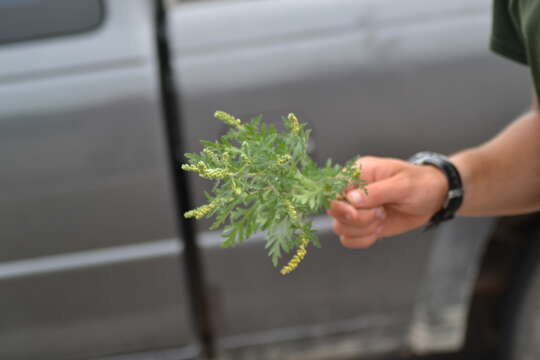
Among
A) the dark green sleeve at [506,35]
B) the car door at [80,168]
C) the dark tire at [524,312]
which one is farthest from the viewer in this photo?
the dark tire at [524,312]

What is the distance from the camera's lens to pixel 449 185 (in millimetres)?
1325

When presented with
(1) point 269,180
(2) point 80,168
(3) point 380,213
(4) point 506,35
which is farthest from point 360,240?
(2) point 80,168

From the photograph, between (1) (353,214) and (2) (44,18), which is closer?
(1) (353,214)

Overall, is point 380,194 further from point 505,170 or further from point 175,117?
point 175,117

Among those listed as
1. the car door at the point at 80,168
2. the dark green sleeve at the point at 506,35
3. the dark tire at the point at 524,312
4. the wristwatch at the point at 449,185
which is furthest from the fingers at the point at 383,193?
the dark tire at the point at 524,312

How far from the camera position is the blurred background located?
1889mm

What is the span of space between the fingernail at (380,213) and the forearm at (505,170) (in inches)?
8.6

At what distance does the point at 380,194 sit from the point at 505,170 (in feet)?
1.29

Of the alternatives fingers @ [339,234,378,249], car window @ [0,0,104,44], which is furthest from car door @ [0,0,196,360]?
fingers @ [339,234,378,249]

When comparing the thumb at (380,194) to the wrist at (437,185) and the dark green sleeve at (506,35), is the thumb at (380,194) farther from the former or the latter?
the dark green sleeve at (506,35)

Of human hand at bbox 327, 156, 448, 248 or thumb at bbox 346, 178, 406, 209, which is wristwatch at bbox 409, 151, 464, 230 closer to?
human hand at bbox 327, 156, 448, 248

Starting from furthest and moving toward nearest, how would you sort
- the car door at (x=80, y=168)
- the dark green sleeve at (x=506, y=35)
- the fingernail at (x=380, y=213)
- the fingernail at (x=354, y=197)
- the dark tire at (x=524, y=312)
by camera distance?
1. the dark tire at (x=524, y=312)
2. the car door at (x=80, y=168)
3. the dark green sleeve at (x=506, y=35)
4. the fingernail at (x=380, y=213)
5. the fingernail at (x=354, y=197)

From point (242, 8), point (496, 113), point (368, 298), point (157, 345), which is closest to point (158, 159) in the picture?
point (242, 8)

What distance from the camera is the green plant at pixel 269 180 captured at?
0.90 metres
